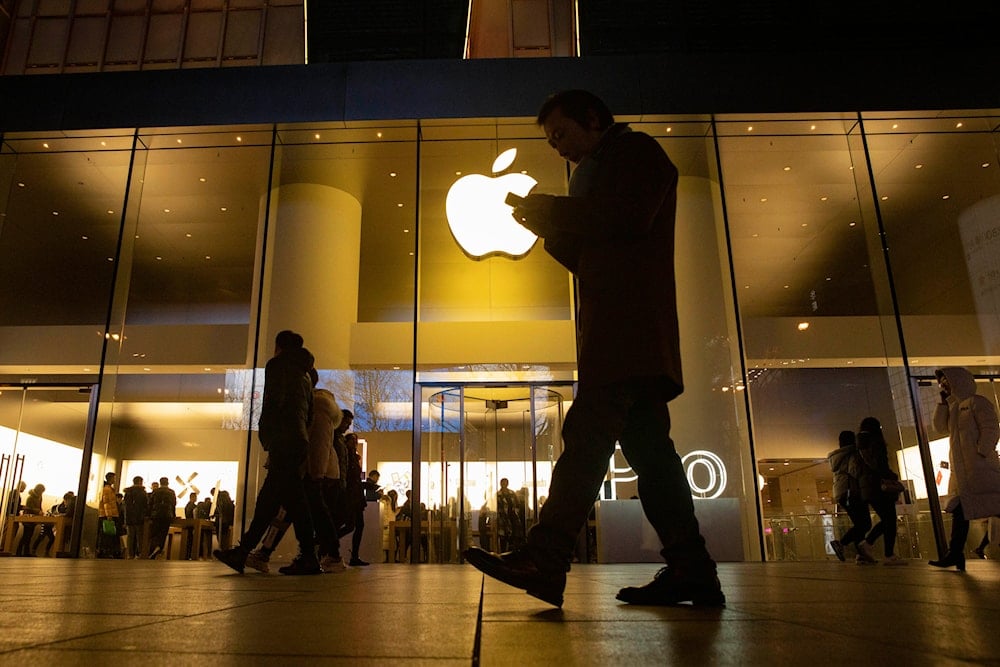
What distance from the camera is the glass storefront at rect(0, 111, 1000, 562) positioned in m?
7.93

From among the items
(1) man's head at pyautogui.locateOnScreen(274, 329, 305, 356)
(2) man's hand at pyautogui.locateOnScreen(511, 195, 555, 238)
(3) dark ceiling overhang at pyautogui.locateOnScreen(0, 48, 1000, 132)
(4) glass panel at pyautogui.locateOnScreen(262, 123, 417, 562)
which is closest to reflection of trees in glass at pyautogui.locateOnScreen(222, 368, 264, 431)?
(4) glass panel at pyautogui.locateOnScreen(262, 123, 417, 562)

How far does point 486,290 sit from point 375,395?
7.27 feet

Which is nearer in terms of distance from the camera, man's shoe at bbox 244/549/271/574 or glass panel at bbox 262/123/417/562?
man's shoe at bbox 244/549/271/574

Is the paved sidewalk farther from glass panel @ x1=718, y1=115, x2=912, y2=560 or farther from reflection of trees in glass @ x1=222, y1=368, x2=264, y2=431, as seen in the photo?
glass panel @ x1=718, y1=115, x2=912, y2=560

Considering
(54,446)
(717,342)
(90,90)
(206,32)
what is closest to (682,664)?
(717,342)

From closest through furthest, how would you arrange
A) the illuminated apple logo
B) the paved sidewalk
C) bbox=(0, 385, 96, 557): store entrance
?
the paved sidewalk < the illuminated apple logo < bbox=(0, 385, 96, 557): store entrance

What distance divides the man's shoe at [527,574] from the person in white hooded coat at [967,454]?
3595 millimetres

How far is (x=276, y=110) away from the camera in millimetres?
8180

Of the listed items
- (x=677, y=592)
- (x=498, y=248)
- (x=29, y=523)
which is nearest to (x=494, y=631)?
(x=677, y=592)

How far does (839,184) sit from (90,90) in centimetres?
940

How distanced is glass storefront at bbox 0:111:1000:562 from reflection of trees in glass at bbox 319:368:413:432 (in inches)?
1.0

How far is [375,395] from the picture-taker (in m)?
8.28

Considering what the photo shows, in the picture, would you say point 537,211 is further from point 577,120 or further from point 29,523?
point 29,523

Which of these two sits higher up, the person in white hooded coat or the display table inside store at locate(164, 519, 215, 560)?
the person in white hooded coat
